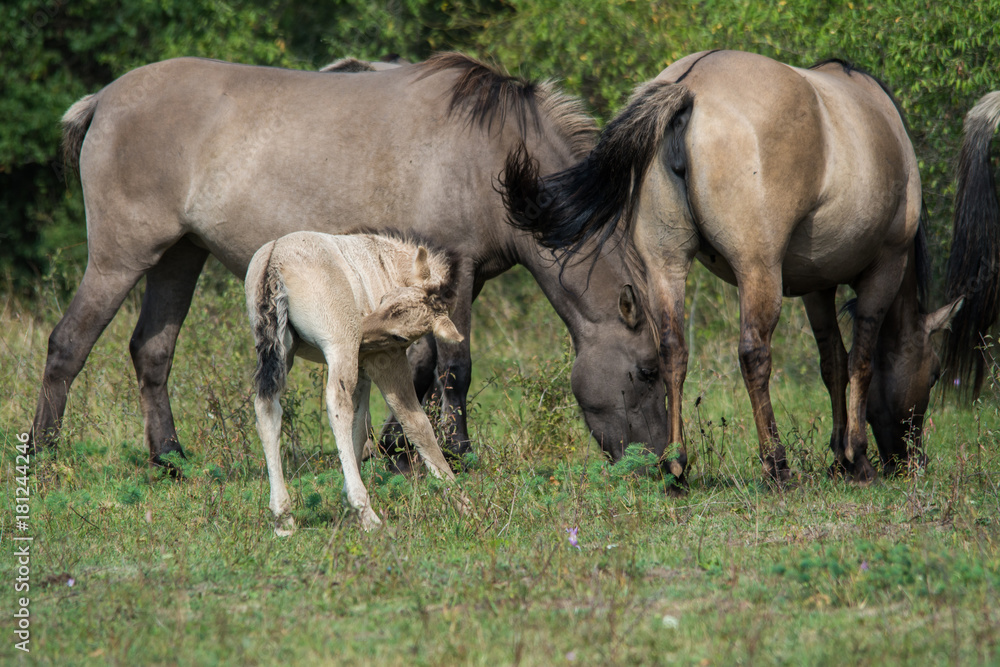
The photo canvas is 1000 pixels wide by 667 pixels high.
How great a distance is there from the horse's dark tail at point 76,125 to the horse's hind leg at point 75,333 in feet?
3.57

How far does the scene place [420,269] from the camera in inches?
191

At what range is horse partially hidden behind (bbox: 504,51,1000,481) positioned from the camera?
474cm

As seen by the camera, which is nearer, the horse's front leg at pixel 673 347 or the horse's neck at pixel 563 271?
the horse's front leg at pixel 673 347

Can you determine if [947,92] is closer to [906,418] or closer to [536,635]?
[906,418]

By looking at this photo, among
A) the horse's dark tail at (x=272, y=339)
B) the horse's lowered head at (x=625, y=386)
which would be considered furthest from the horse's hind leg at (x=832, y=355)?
the horse's dark tail at (x=272, y=339)

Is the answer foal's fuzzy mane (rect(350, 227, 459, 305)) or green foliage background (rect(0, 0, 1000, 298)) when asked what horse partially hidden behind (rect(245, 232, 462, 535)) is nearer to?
foal's fuzzy mane (rect(350, 227, 459, 305))

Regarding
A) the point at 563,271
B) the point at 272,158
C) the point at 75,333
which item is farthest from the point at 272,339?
the point at 75,333

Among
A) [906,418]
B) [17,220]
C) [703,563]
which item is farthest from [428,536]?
[17,220]

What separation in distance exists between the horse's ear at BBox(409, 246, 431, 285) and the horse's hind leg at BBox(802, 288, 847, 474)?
2.50m

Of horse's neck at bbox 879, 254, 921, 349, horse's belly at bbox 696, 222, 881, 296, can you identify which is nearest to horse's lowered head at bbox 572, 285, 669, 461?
horse's belly at bbox 696, 222, 881, 296

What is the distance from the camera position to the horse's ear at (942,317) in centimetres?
551

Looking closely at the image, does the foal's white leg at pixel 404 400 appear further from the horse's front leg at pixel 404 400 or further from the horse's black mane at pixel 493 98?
the horse's black mane at pixel 493 98

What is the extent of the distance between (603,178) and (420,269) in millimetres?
1166

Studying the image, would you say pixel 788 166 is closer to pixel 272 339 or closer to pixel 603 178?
pixel 603 178
